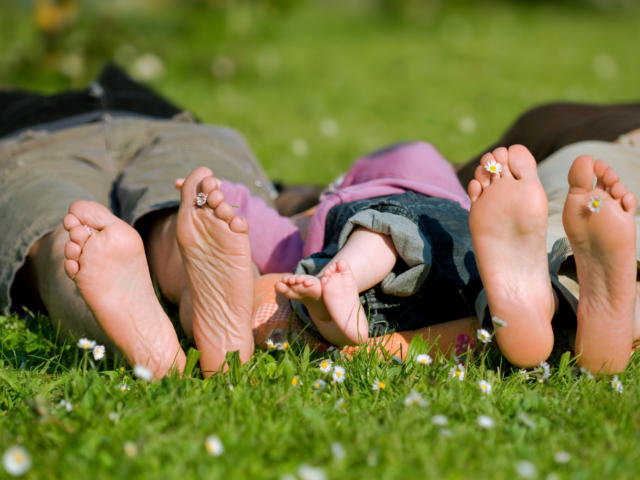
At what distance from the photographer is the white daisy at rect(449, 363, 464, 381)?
64.6 inches

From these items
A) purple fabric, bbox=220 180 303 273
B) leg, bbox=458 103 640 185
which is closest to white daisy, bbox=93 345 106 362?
purple fabric, bbox=220 180 303 273

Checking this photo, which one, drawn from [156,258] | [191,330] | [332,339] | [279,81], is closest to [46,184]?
[156,258]

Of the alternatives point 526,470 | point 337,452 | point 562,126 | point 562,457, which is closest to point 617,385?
point 562,457

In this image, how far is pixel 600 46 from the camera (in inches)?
334

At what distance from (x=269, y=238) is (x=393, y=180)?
1.37 feet

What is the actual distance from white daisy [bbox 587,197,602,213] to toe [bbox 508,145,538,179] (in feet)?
0.46

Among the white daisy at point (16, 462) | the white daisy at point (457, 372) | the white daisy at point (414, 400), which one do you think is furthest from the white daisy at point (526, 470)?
the white daisy at point (16, 462)

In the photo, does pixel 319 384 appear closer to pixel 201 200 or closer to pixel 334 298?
pixel 334 298

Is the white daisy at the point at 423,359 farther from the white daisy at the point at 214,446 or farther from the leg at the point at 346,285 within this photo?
the white daisy at the point at 214,446

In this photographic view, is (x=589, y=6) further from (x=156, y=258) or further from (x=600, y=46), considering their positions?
(x=156, y=258)

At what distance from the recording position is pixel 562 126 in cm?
295

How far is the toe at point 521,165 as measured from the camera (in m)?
1.63

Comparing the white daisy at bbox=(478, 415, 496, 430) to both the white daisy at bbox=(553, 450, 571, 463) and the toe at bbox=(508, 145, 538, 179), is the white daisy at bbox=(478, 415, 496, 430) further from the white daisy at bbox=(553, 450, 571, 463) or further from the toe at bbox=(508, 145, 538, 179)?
the toe at bbox=(508, 145, 538, 179)

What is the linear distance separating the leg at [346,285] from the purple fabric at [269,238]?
40 cm
